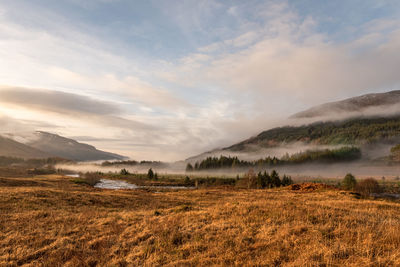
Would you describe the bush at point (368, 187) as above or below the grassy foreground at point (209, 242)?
below

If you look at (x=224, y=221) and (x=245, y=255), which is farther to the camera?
(x=224, y=221)

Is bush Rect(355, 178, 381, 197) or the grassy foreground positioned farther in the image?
bush Rect(355, 178, 381, 197)

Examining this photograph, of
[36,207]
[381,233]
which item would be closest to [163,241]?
[381,233]

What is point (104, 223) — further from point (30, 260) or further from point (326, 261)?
point (326, 261)

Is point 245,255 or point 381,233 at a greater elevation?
point 381,233

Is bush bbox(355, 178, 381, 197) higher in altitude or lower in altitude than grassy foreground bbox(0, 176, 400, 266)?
lower

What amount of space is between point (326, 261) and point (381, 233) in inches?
190

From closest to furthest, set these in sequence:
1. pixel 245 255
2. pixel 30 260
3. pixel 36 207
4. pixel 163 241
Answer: pixel 245 255 < pixel 30 260 < pixel 163 241 < pixel 36 207

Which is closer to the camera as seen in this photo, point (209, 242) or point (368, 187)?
point (209, 242)

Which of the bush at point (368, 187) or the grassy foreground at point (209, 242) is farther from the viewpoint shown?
the bush at point (368, 187)

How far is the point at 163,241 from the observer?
11.0 meters

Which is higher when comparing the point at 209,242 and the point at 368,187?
the point at 209,242

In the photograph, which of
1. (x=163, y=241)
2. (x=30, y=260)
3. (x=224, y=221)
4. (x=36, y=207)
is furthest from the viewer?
(x=36, y=207)

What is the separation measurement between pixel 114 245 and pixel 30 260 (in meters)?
3.58
